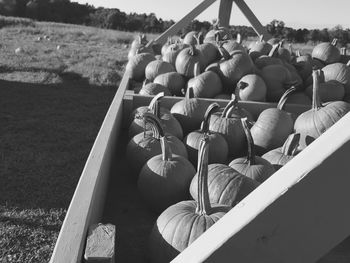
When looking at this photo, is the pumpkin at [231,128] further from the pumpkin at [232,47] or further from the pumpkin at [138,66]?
the pumpkin at [138,66]

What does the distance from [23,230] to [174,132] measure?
124 cm

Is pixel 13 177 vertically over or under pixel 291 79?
under

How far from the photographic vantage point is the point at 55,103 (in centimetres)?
602

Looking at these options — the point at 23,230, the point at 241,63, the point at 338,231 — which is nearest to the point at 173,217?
the point at 338,231

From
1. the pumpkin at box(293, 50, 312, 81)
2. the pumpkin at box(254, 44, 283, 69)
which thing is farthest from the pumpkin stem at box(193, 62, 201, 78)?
the pumpkin at box(293, 50, 312, 81)

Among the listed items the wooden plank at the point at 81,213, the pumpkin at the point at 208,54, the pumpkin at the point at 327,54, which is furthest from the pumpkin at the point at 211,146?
the pumpkin at the point at 327,54

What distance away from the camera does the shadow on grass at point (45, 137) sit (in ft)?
11.2

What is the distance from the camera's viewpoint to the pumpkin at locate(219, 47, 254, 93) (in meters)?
3.21

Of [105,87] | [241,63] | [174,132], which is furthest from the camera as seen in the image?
[105,87]

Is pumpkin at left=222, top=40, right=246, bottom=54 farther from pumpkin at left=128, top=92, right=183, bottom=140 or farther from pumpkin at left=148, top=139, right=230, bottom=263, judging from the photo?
pumpkin at left=148, top=139, right=230, bottom=263

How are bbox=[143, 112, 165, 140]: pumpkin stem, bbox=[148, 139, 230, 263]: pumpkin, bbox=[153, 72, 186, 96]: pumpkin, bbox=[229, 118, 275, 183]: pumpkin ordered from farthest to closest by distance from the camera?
bbox=[153, 72, 186, 96]: pumpkin
bbox=[143, 112, 165, 140]: pumpkin stem
bbox=[229, 118, 275, 183]: pumpkin
bbox=[148, 139, 230, 263]: pumpkin

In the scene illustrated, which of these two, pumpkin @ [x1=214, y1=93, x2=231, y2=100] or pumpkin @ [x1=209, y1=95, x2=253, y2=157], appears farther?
pumpkin @ [x1=214, y1=93, x2=231, y2=100]

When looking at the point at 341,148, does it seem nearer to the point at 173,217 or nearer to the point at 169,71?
the point at 173,217

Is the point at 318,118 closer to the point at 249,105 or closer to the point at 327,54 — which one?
the point at 249,105
